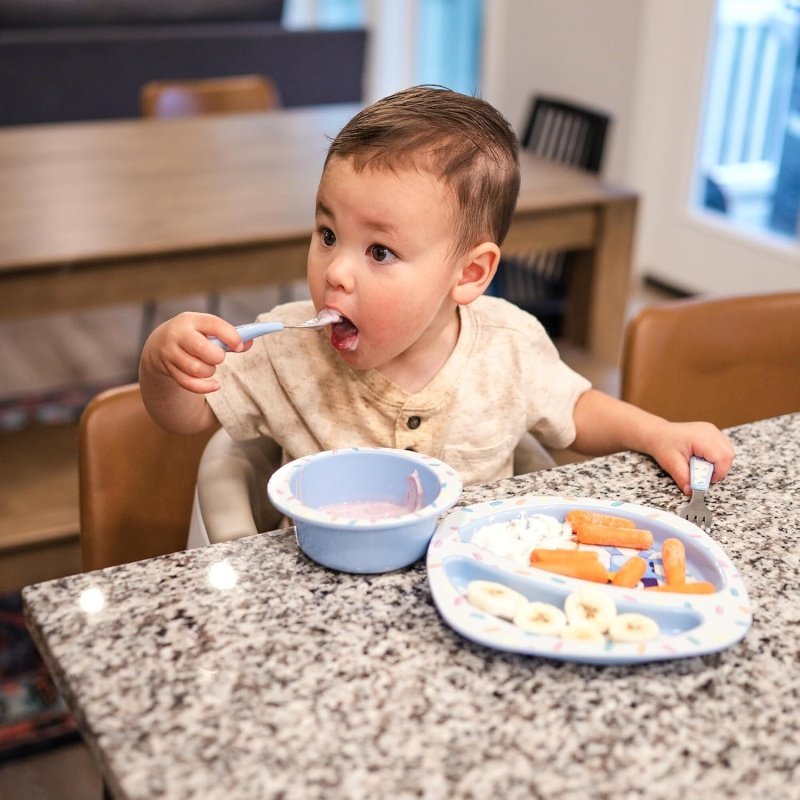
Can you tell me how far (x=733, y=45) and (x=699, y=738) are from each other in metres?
3.69

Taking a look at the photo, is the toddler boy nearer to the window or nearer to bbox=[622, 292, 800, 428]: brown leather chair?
bbox=[622, 292, 800, 428]: brown leather chair

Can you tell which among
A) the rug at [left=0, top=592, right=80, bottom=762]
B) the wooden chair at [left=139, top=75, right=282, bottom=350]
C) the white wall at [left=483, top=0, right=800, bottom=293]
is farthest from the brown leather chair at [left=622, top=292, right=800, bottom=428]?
the white wall at [left=483, top=0, right=800, bottom=293]

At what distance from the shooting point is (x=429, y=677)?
0.65 m

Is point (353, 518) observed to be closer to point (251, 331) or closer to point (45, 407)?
point (251, 331)

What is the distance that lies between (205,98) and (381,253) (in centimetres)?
260

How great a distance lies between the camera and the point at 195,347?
89cm

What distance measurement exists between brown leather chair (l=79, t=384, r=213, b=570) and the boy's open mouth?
0.88 ft

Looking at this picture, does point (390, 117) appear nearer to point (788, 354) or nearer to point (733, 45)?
point (788, 354)

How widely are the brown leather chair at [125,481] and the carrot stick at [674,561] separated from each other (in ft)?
2.01

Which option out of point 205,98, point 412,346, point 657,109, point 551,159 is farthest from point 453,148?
point 657,109

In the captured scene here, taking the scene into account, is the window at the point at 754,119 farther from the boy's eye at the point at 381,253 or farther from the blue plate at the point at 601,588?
the blue plate at the point at 601,588

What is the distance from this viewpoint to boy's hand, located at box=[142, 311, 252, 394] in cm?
88

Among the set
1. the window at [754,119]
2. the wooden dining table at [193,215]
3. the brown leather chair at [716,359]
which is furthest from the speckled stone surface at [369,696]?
the window at [754,119]

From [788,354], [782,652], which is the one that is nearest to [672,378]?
[788,354]
